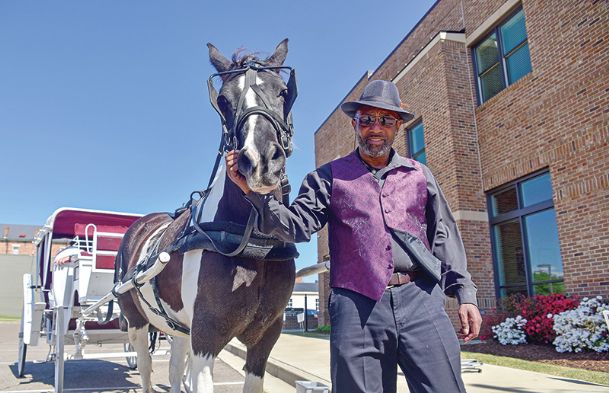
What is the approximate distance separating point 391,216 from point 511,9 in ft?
34.9

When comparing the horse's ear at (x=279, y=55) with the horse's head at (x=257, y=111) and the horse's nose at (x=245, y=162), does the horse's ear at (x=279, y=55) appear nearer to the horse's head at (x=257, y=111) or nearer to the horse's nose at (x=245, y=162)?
the horse's head at (x=257, y=111)

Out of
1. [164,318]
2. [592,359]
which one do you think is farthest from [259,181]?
[592,359]

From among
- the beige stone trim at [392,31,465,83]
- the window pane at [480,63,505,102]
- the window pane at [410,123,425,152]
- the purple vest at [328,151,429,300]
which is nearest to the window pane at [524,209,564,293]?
the window pane at [480,63,505,102]

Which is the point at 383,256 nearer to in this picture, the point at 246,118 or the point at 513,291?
the point at 246,118

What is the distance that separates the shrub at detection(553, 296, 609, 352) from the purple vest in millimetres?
6596

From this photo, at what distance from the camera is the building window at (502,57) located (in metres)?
10.8

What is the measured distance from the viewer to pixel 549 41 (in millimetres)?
9602

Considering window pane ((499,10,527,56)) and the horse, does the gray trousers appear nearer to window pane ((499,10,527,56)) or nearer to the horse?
the horse

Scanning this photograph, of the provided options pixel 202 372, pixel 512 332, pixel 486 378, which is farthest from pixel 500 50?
pixel 202 372

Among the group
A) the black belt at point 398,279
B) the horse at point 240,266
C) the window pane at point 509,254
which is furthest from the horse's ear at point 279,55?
the window pane at point 509,254

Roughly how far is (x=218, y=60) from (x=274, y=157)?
3.82ft

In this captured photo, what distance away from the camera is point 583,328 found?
7.66 m

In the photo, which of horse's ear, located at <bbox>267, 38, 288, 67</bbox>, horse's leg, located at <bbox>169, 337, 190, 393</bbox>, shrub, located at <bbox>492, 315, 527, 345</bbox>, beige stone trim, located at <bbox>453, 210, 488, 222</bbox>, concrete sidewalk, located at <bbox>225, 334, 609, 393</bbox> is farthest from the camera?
beige stone trim, located at <bbox>453, 210, 488, 222</bbox>

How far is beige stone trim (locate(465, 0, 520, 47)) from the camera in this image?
10883 mm
